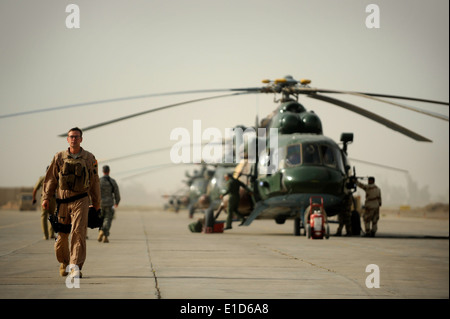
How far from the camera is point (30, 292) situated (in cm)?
752

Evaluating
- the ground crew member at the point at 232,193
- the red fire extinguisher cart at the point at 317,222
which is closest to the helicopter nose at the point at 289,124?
the ground crew member at the point at 232,193

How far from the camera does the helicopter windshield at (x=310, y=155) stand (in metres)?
18.8

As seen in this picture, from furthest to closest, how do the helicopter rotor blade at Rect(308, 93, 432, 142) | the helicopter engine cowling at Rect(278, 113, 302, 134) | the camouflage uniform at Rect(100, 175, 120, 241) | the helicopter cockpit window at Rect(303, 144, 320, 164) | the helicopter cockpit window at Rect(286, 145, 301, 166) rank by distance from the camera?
the helicopter engine cowling at Rect(278, 113, 302, 134) → the helicopter cockpit window at Rect(286, 145, 301, 166) → the helicopter cockpit window at Rect(303, 144, 320, 164) → the camouflage uniform at Rect(100, 175, 120, 241) → the helicopter rotor blade at Rect(308, 93, 432, 142)

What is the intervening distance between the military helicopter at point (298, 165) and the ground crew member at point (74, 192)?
7.60 metres

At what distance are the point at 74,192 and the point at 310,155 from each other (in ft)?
35.2

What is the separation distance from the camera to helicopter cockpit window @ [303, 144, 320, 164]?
1875 centimetres

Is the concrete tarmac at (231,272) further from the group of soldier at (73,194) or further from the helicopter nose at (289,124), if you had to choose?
the helicopter nose at (289,124)

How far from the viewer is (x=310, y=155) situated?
1880 cm

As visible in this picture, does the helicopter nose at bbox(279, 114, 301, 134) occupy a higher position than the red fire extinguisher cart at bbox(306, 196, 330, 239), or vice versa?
the helicopter nose at bbox(279, 114, 301, 134)

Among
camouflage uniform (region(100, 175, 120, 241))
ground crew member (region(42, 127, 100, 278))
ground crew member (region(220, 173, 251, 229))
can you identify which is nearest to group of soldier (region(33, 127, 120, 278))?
ground crew member (region(42, 127, 100, 278))

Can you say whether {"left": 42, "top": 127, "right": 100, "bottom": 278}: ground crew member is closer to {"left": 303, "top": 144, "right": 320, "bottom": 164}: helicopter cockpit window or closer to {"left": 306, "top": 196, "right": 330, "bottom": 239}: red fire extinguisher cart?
{"left": 306, "top": 196, "right": 330, "bottom": 239}: red fire extinguisher cart

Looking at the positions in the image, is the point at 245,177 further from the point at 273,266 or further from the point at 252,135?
the point at 273,266

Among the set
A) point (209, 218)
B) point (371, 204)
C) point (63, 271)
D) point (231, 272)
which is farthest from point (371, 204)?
point (63, 271)

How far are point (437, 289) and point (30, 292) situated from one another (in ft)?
15.5
